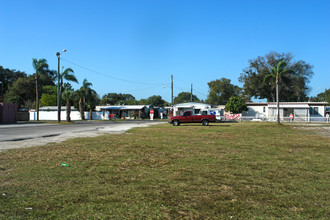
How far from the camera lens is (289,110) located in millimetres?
45094

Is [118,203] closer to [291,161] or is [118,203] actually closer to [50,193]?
[50,193]

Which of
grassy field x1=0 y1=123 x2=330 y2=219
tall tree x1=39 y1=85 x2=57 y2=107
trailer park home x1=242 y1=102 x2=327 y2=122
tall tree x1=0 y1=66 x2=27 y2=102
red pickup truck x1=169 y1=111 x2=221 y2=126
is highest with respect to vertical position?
tall tree x1=0 y1=66 x2=27 y2=102

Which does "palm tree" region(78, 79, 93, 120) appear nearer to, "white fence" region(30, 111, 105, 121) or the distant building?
"white fence" region(30, 111, 105, 121)

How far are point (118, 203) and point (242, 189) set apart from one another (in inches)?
91.0

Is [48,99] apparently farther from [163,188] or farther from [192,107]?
[163,188]

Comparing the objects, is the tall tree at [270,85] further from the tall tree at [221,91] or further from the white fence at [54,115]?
the white fence at [54,115]

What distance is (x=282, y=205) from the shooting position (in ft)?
12.9

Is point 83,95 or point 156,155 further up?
point 83,95

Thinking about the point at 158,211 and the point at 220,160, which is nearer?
the point at 158,211

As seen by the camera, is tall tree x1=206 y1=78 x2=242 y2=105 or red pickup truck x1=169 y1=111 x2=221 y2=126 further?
tall tree x1=206 y1=78 x2=242 y2=105

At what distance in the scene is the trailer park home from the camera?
1720 inches

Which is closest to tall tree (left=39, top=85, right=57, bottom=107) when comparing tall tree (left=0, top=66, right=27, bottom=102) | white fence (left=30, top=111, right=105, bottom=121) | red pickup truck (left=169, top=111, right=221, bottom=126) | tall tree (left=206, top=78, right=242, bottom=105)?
white fence (left=30, top=111, right=105, bottom=121)

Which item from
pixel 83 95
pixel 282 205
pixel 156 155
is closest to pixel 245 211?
pixel 282 205

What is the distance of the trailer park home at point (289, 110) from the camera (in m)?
43.7
